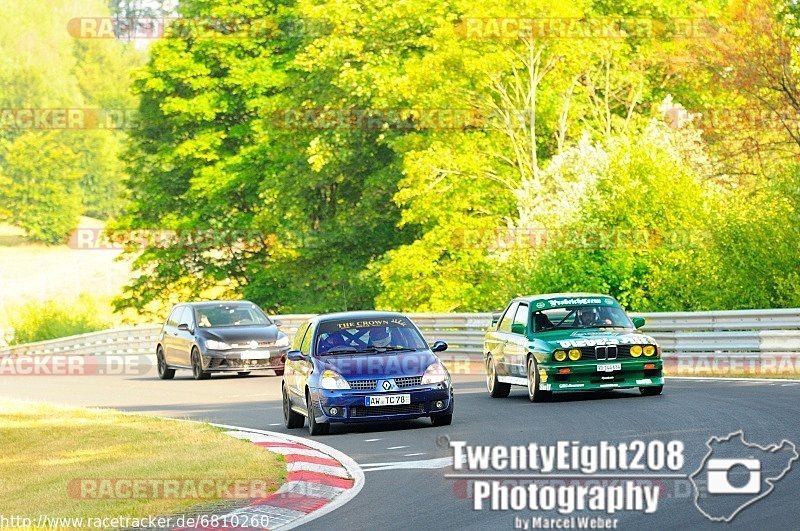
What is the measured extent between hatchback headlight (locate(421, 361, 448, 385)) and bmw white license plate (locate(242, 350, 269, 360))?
13850 mm

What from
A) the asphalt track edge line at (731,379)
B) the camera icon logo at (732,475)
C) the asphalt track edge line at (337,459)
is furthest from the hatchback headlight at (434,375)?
the asphalt track edge line at (731,379)

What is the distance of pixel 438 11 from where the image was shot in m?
48.4

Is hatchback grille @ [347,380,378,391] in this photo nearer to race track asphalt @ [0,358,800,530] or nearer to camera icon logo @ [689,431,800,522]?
race track asphalt @ [0,358,800,530]

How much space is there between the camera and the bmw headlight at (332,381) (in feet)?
58.7

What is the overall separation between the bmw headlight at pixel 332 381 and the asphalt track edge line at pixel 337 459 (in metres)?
0.70

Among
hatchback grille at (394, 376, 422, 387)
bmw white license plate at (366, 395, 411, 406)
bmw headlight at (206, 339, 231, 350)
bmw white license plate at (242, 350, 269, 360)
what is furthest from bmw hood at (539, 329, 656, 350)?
bmw headlight at (206, 339, 231, 350)

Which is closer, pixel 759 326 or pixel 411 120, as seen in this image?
pixel 759 326

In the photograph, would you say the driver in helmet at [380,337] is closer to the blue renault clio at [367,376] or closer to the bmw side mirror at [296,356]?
the blue renault clio at [367,376]

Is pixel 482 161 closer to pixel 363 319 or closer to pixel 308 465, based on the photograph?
pixel 363 319

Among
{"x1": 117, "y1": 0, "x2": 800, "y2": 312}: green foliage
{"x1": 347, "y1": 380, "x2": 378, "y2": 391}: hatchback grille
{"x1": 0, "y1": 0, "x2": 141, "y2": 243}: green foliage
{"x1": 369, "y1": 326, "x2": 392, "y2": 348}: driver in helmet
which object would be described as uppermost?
{"x1": 0, "y1": 0, "x2": 141, "y2": 243}: green foliage

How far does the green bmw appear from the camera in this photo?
20.6 meters

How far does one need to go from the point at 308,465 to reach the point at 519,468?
7.76 feet

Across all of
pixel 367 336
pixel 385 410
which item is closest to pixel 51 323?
pixel 367 336

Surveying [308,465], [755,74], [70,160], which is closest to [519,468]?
[308,465]
